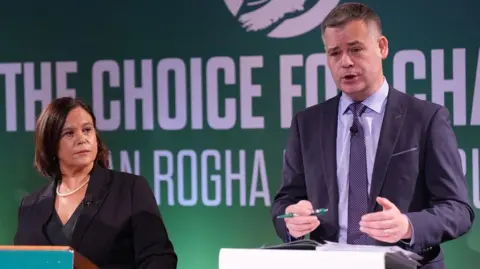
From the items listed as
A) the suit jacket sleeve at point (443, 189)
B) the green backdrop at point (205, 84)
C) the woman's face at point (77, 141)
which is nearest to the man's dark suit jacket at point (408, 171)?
the suit jacket sleeve at point (443, 189)

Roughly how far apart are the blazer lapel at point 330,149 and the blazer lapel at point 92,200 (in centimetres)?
94

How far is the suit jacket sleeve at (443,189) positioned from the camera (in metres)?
2.15

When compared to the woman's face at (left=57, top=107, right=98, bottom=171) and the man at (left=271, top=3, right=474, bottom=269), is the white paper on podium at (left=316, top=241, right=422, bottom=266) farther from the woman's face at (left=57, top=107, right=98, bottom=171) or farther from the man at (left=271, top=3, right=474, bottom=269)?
the woman's face at (left=57, top=107, right=98, bottom=171)

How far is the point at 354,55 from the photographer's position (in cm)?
237

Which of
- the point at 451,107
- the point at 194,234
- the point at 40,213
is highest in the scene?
the point at 451,107

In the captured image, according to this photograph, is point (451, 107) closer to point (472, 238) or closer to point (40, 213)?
point (472, 238)

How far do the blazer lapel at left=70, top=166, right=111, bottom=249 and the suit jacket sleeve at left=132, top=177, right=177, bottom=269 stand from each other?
12cm

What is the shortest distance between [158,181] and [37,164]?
98 centimetres

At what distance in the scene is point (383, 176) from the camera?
7.63 feet

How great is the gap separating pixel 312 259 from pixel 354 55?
932 millimetres

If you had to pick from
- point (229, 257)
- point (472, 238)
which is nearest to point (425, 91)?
point (472, 238)

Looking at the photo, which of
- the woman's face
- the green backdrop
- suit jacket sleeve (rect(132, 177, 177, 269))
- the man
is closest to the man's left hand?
the man

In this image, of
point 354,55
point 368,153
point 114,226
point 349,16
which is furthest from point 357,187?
→ point 114,226

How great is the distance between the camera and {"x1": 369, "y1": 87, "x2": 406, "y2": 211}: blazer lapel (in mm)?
2328
